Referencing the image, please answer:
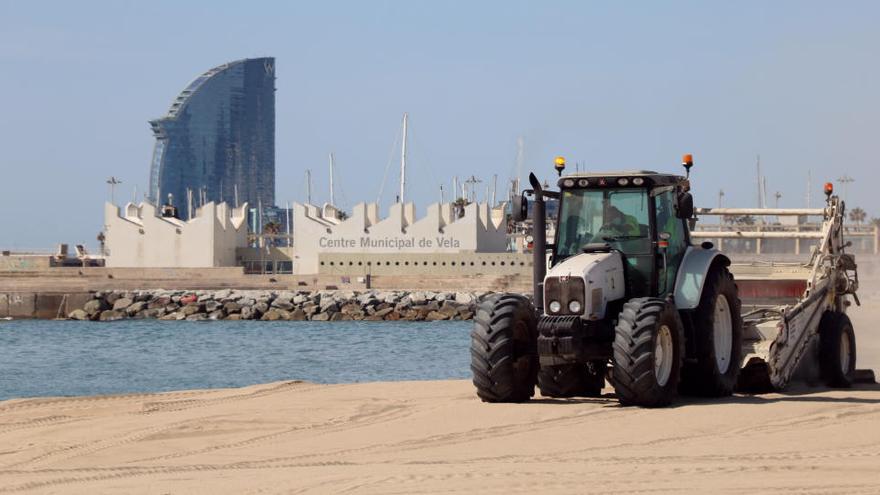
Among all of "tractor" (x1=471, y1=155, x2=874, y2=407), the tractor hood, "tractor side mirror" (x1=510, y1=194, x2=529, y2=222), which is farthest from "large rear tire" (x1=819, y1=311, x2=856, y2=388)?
"tractor side mirror" (x1=510, y1=194, x2=529, y2=222)

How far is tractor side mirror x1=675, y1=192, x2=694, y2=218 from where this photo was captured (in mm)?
12633

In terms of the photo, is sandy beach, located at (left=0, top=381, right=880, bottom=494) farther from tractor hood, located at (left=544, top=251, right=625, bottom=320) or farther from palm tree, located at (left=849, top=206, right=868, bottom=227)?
palm tree, located at (left=849, top=206, right=868, bottom=227)

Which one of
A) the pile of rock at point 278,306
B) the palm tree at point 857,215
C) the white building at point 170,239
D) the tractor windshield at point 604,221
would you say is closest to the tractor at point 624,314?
the tractor windshield at point 604,221

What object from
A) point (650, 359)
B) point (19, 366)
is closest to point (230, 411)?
point (650, 359)

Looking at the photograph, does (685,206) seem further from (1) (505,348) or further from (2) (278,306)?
(2) (278,306)

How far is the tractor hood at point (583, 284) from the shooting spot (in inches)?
481

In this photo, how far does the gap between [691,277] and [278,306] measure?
59.8m

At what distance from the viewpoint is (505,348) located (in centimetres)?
1257

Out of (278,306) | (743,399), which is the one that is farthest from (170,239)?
(743,399)

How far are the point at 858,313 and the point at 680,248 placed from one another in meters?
18.9

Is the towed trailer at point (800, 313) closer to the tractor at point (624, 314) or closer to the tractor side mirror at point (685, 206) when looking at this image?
the tractor at point (624, 314)

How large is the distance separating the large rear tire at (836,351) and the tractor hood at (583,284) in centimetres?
385

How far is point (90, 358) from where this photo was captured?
114ft

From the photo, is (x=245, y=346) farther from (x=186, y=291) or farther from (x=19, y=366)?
(x=186, y=291)
